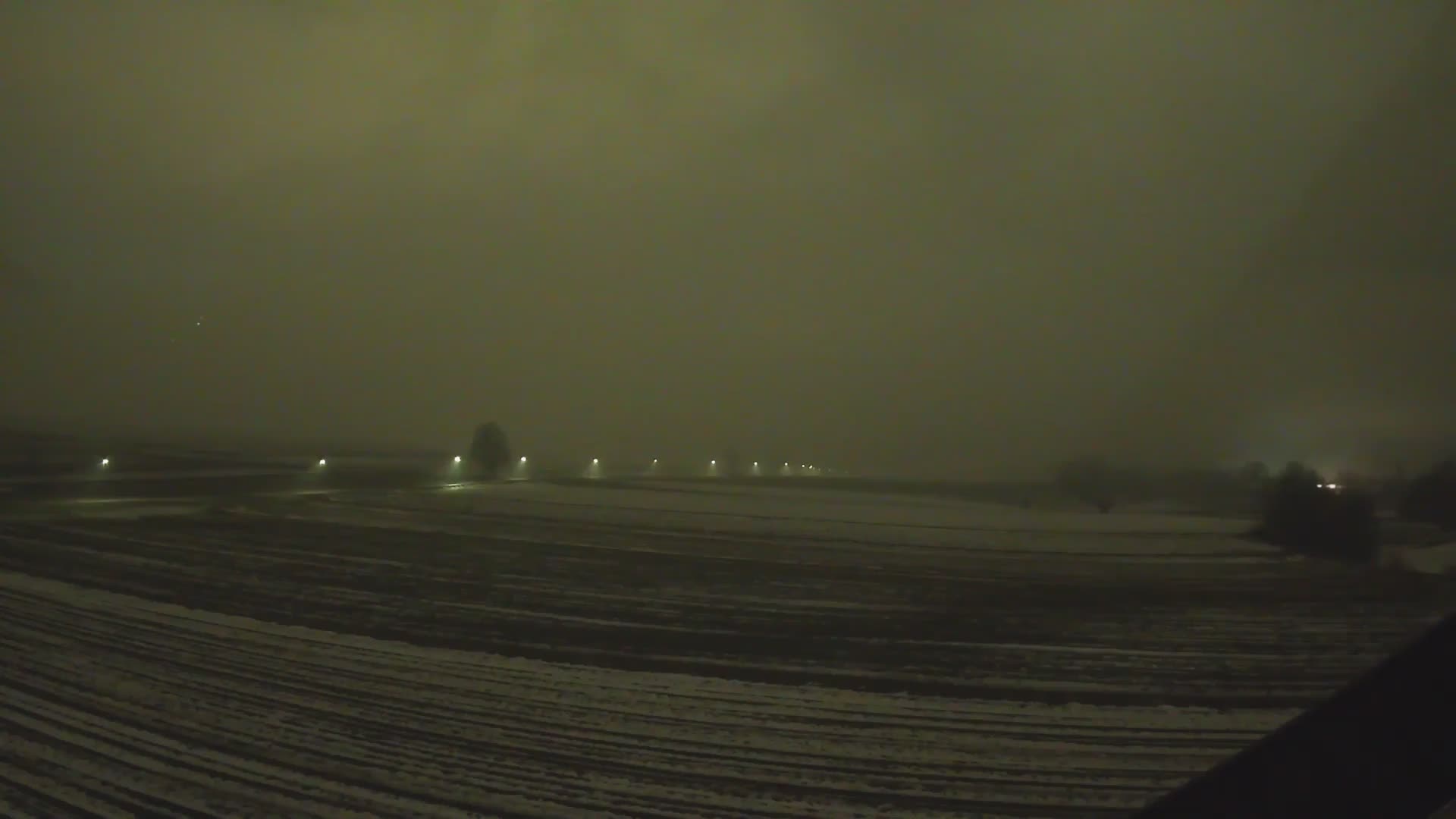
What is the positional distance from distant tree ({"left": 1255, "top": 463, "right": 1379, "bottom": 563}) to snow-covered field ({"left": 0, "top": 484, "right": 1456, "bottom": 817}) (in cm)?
216

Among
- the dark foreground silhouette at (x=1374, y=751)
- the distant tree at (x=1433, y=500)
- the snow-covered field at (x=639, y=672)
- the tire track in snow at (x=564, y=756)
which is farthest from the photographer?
the distant tree at (x=1433, y=500)

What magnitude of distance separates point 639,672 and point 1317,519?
14.9 meters

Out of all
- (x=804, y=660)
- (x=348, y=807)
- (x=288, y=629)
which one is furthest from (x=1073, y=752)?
(x=288, y=629)

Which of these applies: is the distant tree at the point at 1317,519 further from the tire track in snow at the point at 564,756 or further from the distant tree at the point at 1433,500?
the tire track in snow at the point at 564,756

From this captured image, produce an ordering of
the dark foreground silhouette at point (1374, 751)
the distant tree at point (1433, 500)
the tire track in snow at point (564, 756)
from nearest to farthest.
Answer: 1. the dark foreground silhouette at point (1374, 751)
2. the tire track in snow at point (564, 756)
3. the distant tree at point (1433, 500)

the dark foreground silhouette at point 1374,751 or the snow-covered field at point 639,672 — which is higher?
the dark foreground silhouette at point 1374,751

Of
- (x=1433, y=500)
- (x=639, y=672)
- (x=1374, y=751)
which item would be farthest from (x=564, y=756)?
(x=1433, y=500)

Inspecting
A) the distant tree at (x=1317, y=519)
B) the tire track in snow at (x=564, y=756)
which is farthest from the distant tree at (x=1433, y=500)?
the tire track in snow at (x=564, y=756)

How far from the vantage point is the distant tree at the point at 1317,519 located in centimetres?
1438

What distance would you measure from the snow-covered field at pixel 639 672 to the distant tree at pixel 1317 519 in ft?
7.08

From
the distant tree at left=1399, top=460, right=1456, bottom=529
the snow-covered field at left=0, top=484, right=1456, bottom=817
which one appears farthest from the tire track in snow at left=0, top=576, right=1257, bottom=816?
the distant tree at left=1399, top=460, right=1456, bottom=529

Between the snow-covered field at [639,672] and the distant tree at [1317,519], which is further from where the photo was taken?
the distant tree at [1317,519]

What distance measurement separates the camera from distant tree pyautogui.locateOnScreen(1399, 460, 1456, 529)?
1309 cm

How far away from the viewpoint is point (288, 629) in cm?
742
